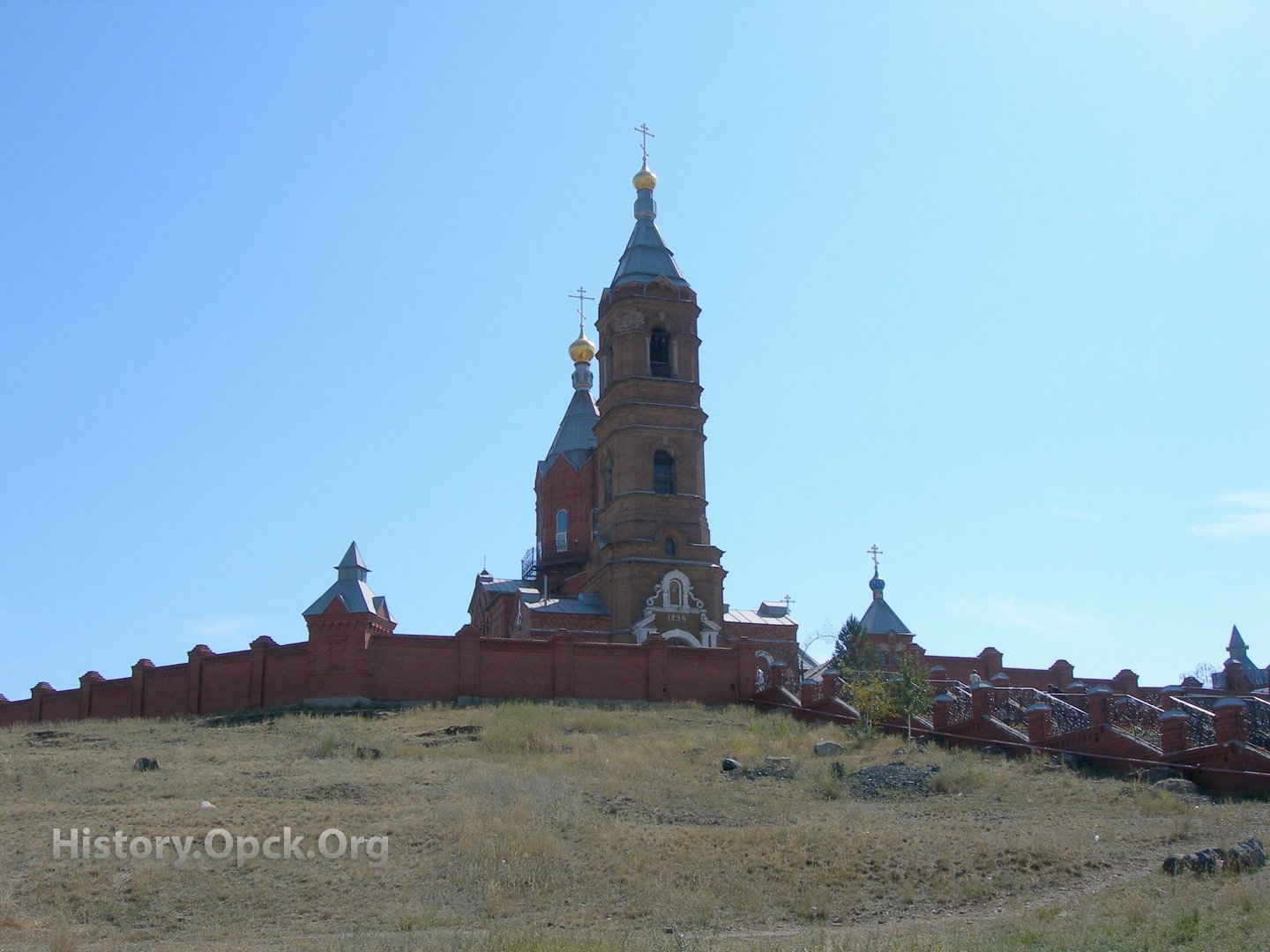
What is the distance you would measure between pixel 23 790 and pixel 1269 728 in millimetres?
19286

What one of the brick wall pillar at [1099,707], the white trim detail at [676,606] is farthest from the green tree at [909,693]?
Answer: the white trim detail at [676,606]

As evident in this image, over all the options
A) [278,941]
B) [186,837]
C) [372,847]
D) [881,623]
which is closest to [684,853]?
[372,847]

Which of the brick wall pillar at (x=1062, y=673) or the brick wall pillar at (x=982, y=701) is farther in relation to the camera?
the brick wall pillar at (x=1062, y=673)

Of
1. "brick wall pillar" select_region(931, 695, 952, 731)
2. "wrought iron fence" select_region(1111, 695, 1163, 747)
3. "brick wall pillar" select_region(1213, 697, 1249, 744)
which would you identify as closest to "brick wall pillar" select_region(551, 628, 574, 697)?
"brick wall pillar" select_region(931, 695, 952, 731)

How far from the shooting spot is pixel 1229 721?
20.6 m

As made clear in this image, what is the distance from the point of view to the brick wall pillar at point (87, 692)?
1399 inches

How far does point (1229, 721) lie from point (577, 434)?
3122cm

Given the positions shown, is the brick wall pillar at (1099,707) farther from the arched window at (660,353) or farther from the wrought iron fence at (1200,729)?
the arched window at (660,353)

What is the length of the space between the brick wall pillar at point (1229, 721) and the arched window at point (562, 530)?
29.1 m

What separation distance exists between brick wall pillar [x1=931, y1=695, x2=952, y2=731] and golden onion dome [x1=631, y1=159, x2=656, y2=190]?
22.9 metres

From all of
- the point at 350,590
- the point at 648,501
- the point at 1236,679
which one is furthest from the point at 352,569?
the point at 1236,679

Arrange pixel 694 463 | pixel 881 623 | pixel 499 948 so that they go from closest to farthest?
pixel 499 948
pixel 694 463
pixel 881 623

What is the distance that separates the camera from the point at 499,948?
1194 cm

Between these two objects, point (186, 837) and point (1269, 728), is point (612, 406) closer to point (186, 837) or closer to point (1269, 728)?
point (1269, 728)
